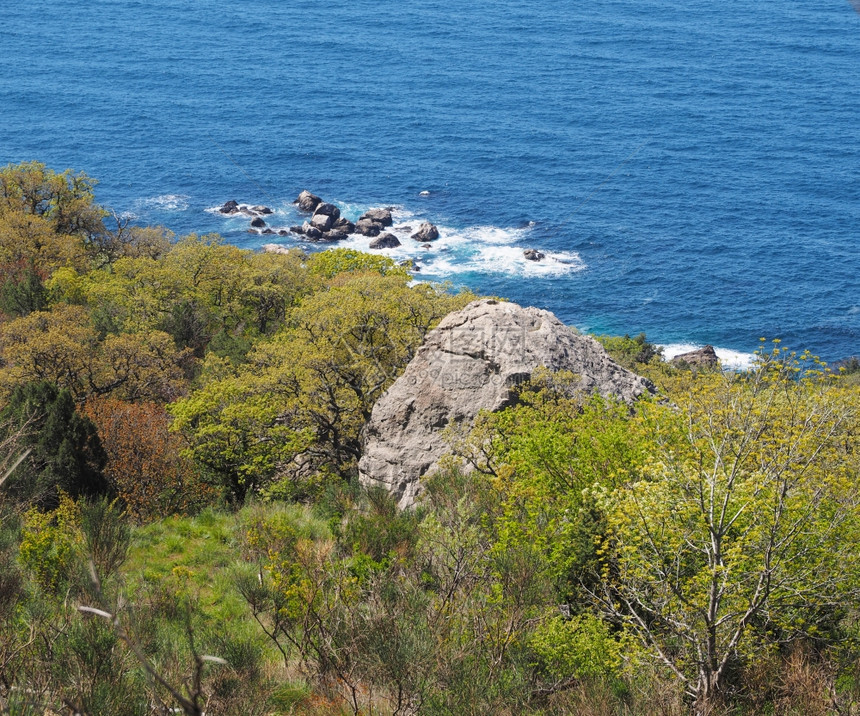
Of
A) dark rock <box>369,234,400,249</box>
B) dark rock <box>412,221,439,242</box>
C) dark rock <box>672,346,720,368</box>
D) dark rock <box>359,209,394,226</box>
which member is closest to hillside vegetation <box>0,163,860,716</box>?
dark rock <box>672,346,720,368</box>

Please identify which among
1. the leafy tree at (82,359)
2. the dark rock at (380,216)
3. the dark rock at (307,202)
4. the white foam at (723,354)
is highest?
the leafy tree at (82,359)

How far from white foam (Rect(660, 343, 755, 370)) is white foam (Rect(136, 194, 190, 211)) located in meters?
68.3

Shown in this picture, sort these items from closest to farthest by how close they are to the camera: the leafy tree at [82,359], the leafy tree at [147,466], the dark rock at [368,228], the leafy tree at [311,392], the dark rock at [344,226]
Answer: the leafy tree at [147,466] → the leafy tree at [311,392] → the leafy tree at [82,359] → the dark rock at [368,228] → the dark rock at [344,226]

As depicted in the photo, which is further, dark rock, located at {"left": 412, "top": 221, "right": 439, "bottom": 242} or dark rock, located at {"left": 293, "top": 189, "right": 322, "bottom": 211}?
dark rock, located at {"left": 293, "top": 189, "right": 322, "bottom": 211}

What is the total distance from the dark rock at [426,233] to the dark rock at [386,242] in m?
3.25

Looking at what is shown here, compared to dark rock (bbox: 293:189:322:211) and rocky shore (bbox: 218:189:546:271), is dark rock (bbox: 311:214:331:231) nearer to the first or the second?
rocky shore (bbox: 218:189:546:271)

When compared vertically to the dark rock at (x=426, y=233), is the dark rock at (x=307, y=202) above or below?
above

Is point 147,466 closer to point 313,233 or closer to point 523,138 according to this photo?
point 313,233

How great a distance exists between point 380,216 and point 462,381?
7957 cm

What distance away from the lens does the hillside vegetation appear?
529 inches

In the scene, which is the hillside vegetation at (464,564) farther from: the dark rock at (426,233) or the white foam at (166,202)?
the white foam at (166,202)

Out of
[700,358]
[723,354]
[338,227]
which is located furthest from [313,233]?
[723,354]

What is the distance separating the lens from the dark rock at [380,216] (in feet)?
361

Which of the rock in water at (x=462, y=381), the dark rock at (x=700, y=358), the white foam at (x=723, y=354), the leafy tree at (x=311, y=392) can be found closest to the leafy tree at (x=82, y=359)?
the leafy tree at (x=311, y=392)
